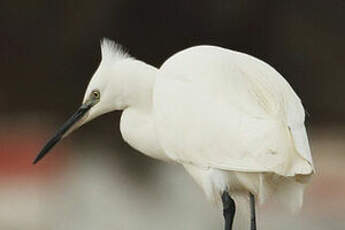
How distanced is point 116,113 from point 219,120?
80.5 inches

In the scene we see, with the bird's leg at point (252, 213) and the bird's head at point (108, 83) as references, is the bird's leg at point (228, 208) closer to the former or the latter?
the bird's leg at point (252, 213)

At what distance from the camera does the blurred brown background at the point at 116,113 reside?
4.14 m

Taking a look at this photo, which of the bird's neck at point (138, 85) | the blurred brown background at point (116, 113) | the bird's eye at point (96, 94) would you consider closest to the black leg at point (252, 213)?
the bird's neck at point (138, 85)

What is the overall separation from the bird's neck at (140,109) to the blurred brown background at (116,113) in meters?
1.52

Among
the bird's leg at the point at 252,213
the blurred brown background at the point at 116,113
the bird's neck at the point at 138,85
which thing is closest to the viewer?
the bird's leg at the point at 252,213

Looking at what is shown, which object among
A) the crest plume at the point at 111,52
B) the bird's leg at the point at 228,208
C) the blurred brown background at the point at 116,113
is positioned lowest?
the blurred brown background at the point at 116,113

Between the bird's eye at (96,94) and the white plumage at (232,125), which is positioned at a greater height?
the white plumage at (232,125)

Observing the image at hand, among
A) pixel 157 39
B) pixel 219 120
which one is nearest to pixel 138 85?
pixel 219 120

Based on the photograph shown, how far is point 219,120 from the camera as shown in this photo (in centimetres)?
233

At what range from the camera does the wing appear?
2238 mm

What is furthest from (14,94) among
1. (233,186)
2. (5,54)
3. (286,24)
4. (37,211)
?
(233,186)

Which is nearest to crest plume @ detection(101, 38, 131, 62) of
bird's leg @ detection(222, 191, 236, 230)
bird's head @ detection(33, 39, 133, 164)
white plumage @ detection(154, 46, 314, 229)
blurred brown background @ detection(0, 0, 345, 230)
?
bird's head @ detection(33, 39, 133, 164)

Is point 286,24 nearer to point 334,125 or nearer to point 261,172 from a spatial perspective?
point 334,125

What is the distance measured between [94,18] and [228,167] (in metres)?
2.10
